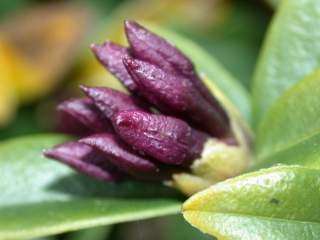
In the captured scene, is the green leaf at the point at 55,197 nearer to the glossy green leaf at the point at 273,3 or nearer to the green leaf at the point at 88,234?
the green leaf at the point at 88,234

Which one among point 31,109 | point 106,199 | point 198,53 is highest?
point 198,53

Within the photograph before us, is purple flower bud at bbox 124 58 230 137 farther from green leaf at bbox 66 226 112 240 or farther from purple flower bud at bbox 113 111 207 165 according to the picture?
green leaf at bbox 66 226 112 240

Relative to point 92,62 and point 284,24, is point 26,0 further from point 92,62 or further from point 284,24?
point 284,24

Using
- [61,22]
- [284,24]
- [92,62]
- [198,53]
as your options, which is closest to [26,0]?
[61,22]

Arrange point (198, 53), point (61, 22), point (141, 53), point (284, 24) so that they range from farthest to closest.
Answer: point (61, 22) → point (198, 53) → point (284, 24) → point (141, 53)

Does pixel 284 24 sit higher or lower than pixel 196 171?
higher

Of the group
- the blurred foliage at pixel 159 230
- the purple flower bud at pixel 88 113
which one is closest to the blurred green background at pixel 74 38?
the blurred foliage at pixel 159 230

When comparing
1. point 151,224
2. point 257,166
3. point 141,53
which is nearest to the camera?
point 141,53
